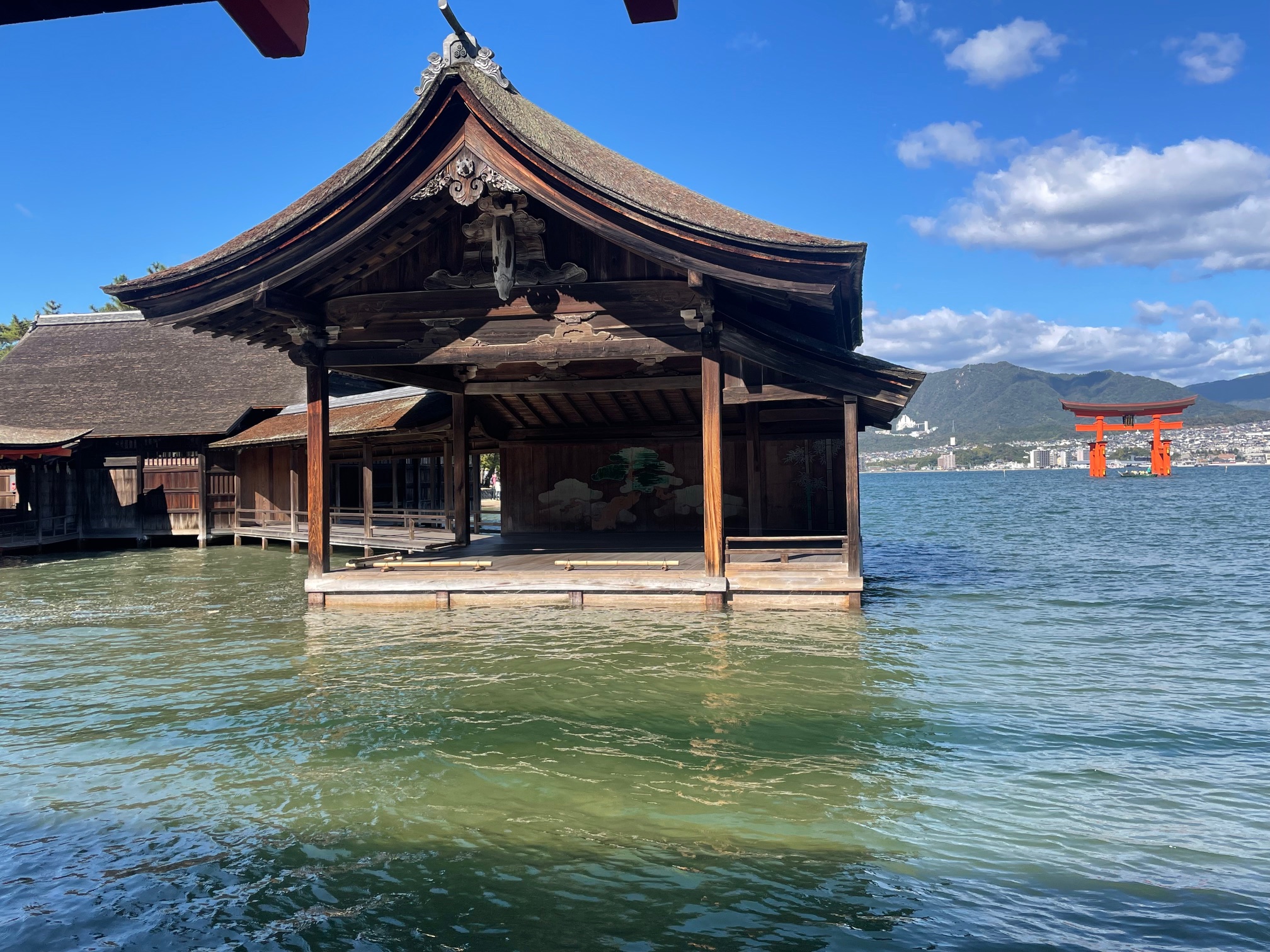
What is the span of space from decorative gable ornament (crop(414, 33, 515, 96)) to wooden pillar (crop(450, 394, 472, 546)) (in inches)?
259

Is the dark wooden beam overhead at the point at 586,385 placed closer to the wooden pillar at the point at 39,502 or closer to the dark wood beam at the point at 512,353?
the dark wood beam at the point at 512,353

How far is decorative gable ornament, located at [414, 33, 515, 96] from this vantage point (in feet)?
38.5

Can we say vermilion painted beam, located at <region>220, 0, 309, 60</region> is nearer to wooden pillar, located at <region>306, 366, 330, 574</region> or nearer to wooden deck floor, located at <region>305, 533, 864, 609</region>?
wooden deck floor, located at <region>305, 533, 864, 609</region>

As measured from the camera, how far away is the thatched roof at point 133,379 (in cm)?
2830

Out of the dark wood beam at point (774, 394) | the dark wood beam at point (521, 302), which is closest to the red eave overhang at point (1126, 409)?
the dark wood beam at point (774, 394)

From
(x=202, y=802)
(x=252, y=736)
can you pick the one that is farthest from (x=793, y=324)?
(x=202, y=802)

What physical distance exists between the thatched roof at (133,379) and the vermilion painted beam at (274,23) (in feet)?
89.9

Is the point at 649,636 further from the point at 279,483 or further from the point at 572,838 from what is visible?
the point at 279,483

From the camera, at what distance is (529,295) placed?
13.1 m

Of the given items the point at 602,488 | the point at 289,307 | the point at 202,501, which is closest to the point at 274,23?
the point at 289,307

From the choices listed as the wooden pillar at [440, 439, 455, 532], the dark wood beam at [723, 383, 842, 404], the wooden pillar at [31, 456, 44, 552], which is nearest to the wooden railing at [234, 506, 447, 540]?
the wooden pillar at [440, 439, 455, 532]

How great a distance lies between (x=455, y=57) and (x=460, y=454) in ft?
25.7

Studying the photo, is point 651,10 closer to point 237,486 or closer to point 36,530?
point 36,530

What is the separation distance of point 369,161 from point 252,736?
7650 mm
